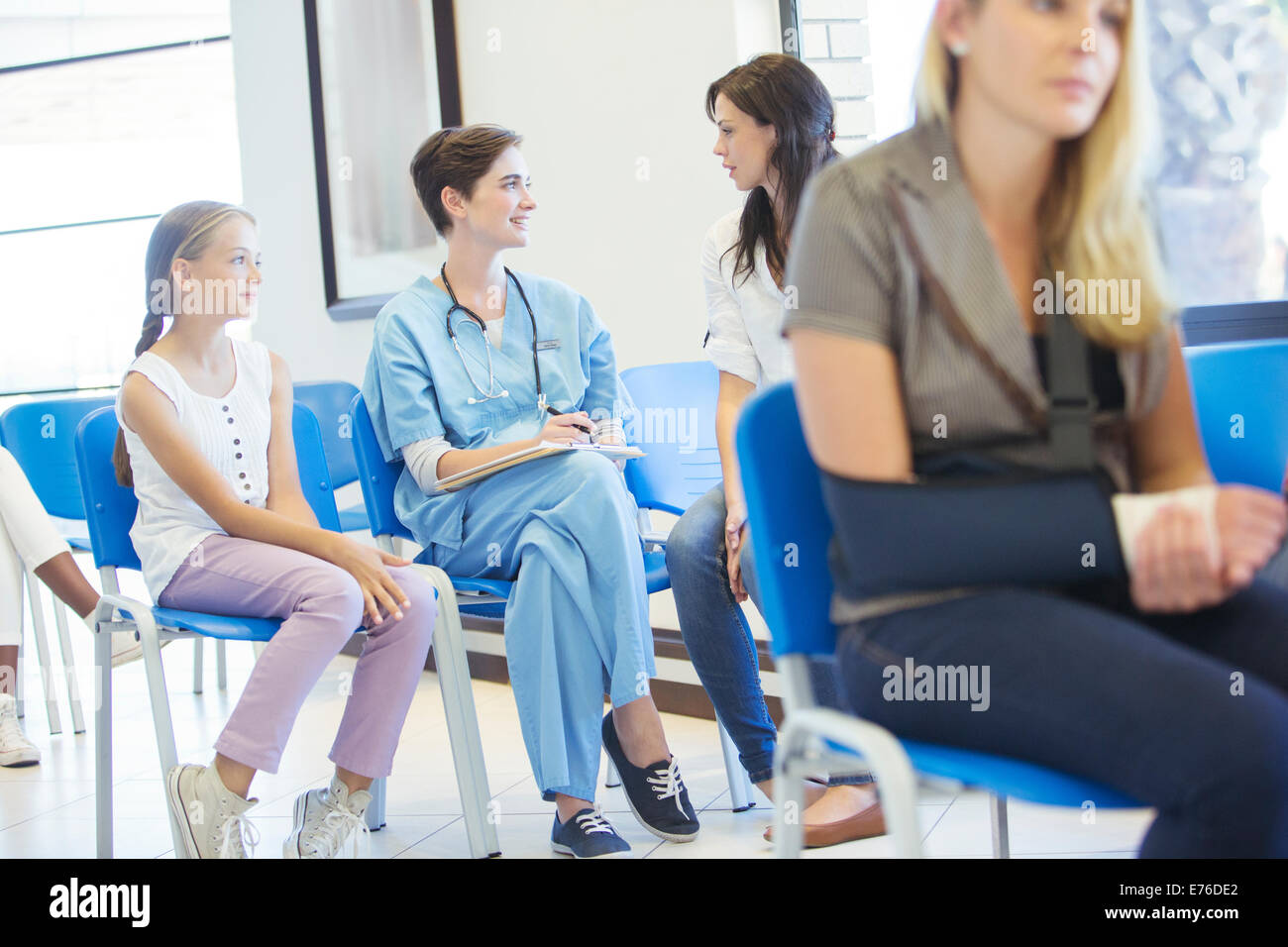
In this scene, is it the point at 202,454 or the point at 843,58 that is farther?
the point at 843,58

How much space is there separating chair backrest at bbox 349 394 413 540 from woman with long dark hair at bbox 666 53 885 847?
0.50 meters

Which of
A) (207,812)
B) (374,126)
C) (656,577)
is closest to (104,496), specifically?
(207,812)

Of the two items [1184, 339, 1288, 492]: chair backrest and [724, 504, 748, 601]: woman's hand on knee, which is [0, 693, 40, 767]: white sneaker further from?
[1184, 339, 1288, 492]: chair backrest

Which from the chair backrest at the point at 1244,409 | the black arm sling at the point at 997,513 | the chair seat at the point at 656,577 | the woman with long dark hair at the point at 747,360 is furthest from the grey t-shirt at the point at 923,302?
the chair seat at the point at 656,577

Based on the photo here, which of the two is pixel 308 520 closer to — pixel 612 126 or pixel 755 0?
pixel 612 126

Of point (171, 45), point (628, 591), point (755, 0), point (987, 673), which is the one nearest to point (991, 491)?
point (987, 673)

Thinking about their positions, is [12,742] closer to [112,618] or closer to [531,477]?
[112,618]

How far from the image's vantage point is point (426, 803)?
224cm

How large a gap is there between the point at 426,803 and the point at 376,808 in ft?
0.47

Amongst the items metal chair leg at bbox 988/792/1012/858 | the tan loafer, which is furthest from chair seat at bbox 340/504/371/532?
metal chair leg at bbox 988/792/1012/858

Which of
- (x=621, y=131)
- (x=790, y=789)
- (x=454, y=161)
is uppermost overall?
(x=621, y=131)

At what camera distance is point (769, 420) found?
3.55 ft

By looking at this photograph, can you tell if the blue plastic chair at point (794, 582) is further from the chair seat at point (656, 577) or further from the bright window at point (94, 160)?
the bright window at point (94, 160)

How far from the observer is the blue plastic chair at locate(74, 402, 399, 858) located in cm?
177
